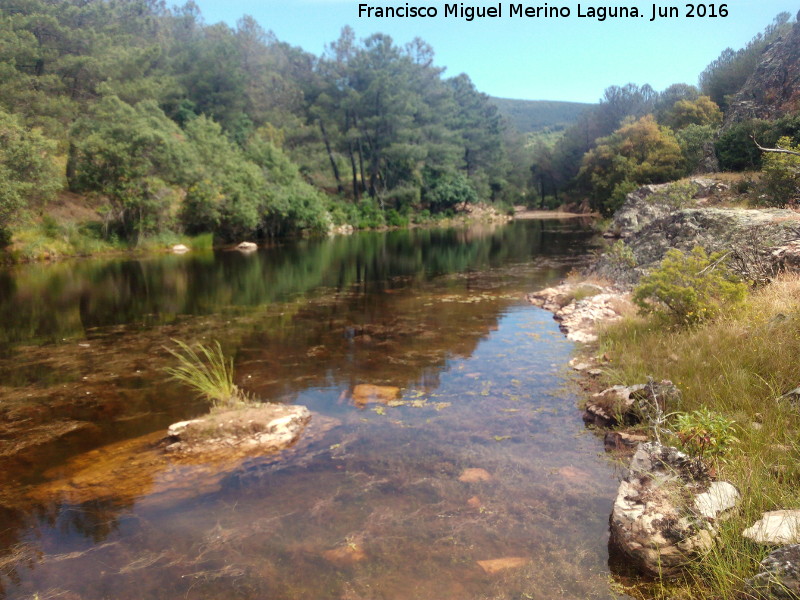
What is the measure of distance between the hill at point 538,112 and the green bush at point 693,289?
551 ft

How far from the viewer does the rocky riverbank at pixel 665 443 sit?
3.70 metres

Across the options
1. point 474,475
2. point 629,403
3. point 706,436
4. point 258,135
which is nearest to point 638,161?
point 258,135

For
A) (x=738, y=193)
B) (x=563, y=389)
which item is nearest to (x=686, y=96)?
(x=738, y=193)

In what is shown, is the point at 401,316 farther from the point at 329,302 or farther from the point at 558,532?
the point at 558,532

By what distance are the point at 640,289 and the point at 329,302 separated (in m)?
10.0

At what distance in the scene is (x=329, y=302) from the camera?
16953 mm

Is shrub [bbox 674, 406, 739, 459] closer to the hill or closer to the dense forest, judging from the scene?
the dense forest

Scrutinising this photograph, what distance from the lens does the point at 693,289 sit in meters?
8.44

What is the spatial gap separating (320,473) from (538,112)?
18995 centimetres

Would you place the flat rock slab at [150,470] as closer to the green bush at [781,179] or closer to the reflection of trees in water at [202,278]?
the reflection of trees in water at [202,278]

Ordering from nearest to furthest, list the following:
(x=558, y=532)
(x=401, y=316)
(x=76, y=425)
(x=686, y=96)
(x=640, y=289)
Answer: (x=558, y=532)
(x=76, y=425)
(x=640, y=289)
(x=401, y=316)
(x=686, y=96)

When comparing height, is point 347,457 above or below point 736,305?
below

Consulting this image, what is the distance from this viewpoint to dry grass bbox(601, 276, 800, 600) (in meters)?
3.91

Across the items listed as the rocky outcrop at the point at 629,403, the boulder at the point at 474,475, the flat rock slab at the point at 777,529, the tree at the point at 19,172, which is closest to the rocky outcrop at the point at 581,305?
the rocky outcrop at the point at 629,403
